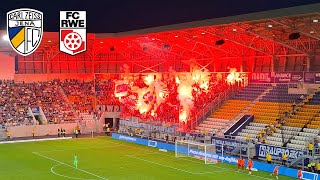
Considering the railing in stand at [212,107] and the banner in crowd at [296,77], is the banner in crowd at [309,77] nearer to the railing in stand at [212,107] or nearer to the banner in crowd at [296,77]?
the banner in crowd at [296,77]

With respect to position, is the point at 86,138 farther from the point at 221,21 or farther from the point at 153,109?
the point at 221,21

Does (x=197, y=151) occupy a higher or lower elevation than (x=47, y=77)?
lower

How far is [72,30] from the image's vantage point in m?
25.3

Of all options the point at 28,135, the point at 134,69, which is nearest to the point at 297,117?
the point at 28,135

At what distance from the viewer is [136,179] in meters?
34.6

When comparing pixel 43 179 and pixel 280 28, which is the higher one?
pixel 280 28

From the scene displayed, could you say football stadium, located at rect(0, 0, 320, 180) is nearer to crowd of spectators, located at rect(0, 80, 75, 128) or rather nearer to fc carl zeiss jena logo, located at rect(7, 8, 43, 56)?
fc carl zeiss jena logo, located at rect(7, 8, 43, 56)

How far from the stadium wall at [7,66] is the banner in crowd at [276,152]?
40900 mm

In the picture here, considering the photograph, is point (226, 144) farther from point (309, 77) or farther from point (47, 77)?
point (47, 77)

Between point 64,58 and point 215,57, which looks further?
point 64,58

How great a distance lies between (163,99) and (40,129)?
15.0 metres

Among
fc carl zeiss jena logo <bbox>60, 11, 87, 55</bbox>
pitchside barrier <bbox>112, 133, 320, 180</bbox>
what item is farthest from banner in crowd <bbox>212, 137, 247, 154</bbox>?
fc carl zeiss jena logo <bbox>60, 11, 87, 55</bbox>

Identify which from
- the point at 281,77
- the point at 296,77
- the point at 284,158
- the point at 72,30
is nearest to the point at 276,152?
the point at 284,158

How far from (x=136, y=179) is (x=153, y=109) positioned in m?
26.1
